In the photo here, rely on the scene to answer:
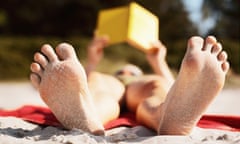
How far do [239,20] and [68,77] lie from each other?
23.9 feet

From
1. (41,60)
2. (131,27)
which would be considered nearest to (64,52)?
(41,60)

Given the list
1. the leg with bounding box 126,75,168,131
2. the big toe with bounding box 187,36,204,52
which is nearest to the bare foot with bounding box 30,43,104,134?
the leg with bounding box 126,75,168,131

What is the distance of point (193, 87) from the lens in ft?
4.47

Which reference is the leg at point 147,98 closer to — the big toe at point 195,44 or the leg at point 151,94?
the leg at point 151,94

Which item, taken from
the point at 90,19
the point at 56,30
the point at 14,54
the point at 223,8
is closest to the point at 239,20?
the point at 223,8

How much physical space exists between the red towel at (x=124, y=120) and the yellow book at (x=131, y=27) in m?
0.53

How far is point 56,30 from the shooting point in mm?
8453

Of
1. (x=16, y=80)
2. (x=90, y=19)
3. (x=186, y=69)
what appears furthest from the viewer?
(x=90, y=19)

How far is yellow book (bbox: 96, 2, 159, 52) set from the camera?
2359 millimetres

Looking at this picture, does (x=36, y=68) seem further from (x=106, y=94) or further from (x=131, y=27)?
(x=131, y=27)

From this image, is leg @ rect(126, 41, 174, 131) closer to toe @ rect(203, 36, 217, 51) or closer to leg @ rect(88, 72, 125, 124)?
leg @ rect(88, 72, 125, 124)

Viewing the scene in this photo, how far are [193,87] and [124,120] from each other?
421 millimetres

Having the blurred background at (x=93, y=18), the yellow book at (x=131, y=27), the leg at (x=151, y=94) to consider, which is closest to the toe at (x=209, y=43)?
the leg at (x=151, y=94)

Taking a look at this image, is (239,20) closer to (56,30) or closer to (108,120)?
(56,30)
